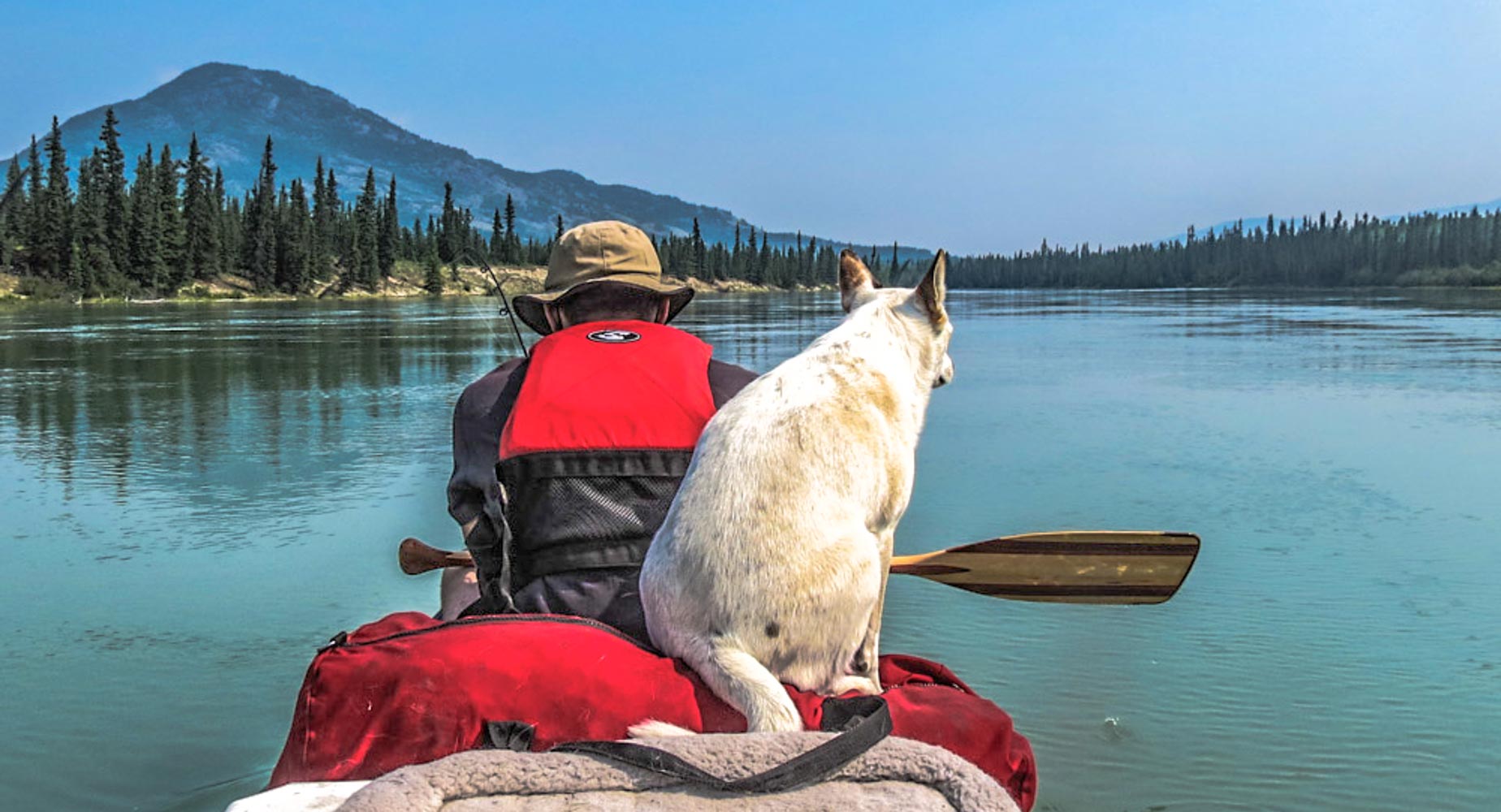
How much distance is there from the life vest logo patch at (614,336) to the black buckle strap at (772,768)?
182 cm

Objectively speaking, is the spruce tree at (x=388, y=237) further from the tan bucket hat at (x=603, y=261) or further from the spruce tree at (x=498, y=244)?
the tan bucket hat at (x=603, y=261)

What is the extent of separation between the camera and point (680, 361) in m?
4.45

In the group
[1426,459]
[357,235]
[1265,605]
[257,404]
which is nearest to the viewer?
[1265,605]

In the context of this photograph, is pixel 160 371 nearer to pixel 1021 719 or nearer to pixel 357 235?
pixel 1021 719

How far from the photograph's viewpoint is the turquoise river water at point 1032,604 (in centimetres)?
615

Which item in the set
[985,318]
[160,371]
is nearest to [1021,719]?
[160,371]

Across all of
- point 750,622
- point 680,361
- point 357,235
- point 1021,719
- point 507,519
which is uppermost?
point 357,235

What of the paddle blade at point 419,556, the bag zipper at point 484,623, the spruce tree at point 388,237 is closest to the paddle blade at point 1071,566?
the bag zipper at point 484,623

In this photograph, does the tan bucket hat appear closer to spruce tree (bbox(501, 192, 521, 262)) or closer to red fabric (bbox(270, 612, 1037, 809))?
red fabric (bbox(270, 612, 1037, 809))

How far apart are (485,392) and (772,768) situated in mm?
2208

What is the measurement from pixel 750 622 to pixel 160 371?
27.7m

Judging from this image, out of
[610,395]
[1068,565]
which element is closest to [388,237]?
[1068,565]

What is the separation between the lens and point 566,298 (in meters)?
4.97

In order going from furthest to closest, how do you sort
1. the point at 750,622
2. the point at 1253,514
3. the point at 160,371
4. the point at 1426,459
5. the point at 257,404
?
1. the point at 160,371
2. the point at 257,404
3. the point at 1426,459
4. the point at 1253,514
5. the point at 750,622
